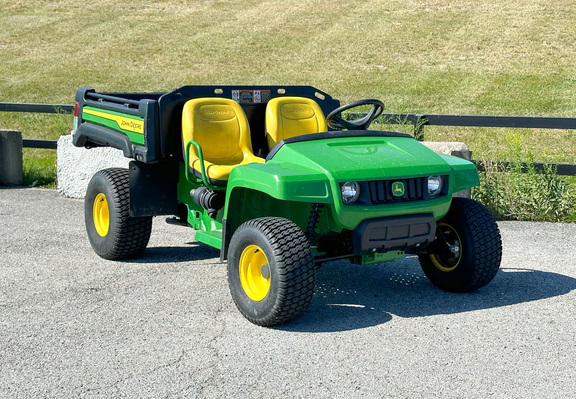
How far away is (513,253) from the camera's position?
6.78m

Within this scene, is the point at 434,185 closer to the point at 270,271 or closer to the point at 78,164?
the point at 270,271

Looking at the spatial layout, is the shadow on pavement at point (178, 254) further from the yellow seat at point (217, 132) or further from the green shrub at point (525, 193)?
the green shrub at point (525, 193)

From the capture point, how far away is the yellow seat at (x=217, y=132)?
5766 millimetres

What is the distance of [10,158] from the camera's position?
402 inches

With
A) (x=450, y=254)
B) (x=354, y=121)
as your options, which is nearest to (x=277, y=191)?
(x=450, y=254)

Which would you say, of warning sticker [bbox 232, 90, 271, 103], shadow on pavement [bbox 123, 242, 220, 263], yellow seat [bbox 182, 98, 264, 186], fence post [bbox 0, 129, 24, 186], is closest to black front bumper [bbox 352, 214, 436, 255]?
yellow seat [bbox 182, 98, 264, 186]

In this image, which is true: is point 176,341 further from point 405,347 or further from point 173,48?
point 173,48

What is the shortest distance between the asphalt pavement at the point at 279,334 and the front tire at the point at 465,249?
0.46ft

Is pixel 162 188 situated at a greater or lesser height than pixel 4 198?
greater

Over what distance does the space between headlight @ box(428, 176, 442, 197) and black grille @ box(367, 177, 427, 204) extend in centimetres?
8

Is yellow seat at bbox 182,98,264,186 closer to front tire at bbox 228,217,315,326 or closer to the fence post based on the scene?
front tire at bbox 228,217,315,326

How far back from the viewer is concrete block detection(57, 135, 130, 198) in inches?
364

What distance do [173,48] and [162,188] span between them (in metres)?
20.8

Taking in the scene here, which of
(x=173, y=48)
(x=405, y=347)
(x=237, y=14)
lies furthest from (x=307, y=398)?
(x=237, y=14)
